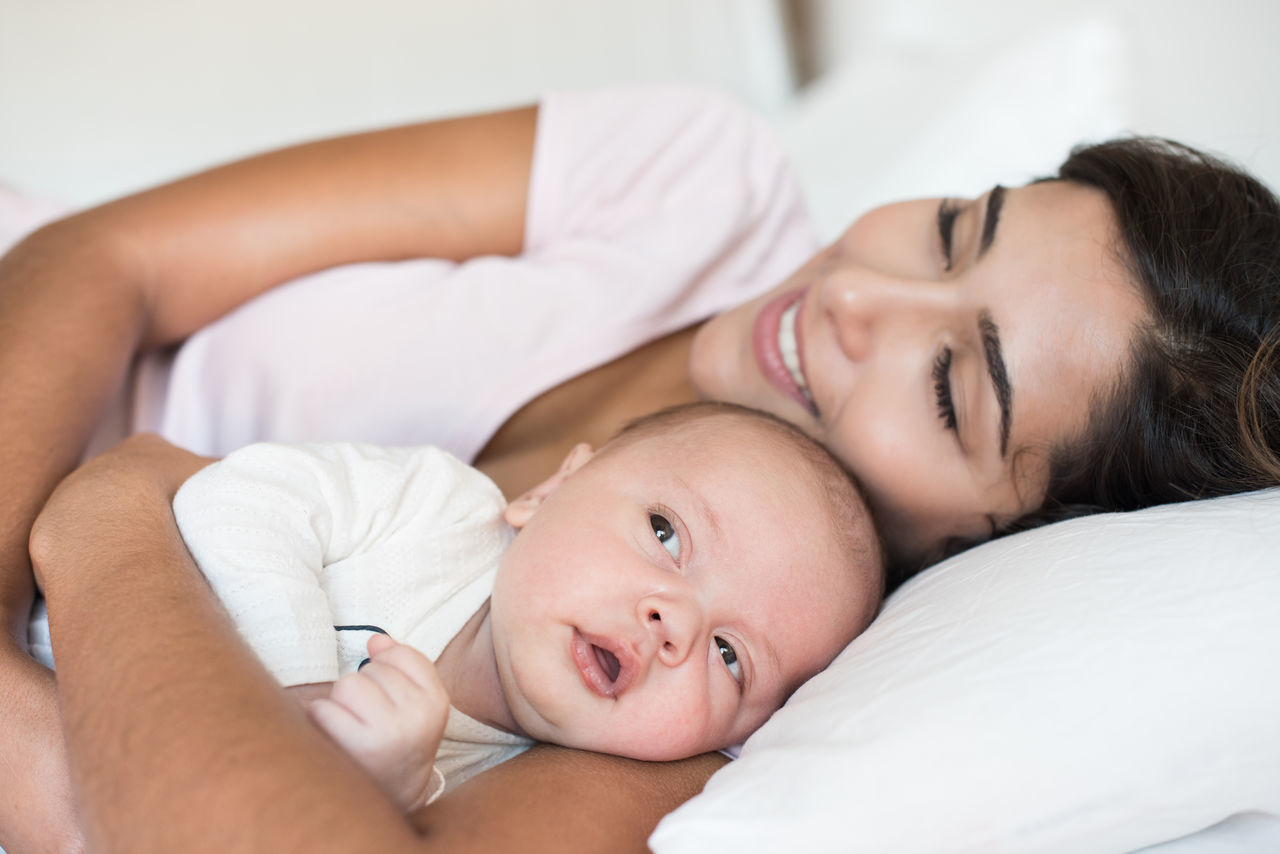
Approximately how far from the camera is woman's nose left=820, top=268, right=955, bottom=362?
1243 mm

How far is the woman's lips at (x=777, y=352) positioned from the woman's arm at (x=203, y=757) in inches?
21.9

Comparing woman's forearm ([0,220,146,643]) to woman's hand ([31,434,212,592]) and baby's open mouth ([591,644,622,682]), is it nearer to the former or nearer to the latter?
woman's hand ([31,434,212,592])

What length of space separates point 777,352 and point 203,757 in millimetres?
917

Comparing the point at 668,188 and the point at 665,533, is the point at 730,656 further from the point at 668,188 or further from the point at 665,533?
the point at 668,188

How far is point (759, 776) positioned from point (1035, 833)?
0.22 meters

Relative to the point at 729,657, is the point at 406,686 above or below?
above

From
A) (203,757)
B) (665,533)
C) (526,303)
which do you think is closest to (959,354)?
(665,533)

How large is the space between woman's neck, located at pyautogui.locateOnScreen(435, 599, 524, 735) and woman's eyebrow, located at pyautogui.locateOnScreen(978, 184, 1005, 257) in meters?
0.79

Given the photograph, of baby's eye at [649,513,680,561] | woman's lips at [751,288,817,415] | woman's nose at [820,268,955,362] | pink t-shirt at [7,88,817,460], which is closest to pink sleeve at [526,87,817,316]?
pink t-shirt at [7,88,817,460]

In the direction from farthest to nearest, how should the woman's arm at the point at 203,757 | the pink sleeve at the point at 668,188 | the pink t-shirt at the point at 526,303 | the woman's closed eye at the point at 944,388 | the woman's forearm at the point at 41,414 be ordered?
the pink sleeve at the point at 668,188
the pink t-shirt at the point at 526,303
the woman's closed eye at the point at 944,388
the woman's forearm at the point at 41,414
the woman's arm at the point at 203,757

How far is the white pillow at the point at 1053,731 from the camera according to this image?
760mm

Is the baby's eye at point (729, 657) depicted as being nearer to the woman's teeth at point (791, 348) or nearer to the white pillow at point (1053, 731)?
the white pillow at point (1053, 731)

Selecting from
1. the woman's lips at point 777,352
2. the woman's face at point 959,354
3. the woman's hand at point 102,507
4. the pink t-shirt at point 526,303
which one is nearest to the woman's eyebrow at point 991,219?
the woman's face at point 959,354

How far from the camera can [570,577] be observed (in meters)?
1.01
